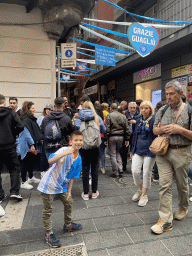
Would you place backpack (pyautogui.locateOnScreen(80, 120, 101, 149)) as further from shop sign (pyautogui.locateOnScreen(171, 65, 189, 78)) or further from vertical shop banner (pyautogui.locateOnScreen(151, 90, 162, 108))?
vertical shop banner (pyautogui.locateOnScreen(151, 90, 162, 108))

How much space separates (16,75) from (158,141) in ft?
16.4

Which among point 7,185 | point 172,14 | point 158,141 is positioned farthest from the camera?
point 172,14

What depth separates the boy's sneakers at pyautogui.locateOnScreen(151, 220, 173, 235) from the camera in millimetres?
2914

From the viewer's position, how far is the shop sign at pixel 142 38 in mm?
6590

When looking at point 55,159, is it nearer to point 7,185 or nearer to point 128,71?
point 7,185

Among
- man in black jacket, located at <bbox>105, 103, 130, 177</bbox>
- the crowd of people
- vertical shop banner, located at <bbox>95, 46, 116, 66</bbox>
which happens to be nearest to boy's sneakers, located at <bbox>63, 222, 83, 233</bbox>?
the crowd of people

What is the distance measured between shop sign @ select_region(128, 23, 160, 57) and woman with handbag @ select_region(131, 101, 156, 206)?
3.47m

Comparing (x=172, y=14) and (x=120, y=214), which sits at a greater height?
(x=172, y=14)

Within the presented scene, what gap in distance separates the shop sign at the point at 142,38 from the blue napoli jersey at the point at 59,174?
5.05m

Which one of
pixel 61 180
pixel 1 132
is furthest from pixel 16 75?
pixel 61 180

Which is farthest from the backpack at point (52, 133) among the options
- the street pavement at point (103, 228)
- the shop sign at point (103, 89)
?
the shop sign at point (103, 89)

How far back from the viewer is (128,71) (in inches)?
584

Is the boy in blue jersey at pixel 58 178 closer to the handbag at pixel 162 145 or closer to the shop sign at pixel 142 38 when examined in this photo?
the handbag at pixel 162 145

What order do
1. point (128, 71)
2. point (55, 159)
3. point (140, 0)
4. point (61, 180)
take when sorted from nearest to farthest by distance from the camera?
point (55, 159), point (61, 180), point (140, 0), point (128, 71)
